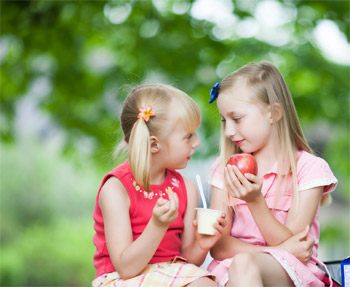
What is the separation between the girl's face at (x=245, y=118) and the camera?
→ 2334 mm

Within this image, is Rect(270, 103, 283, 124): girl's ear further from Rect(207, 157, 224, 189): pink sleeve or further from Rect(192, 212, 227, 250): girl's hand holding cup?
Rect(192, 212, 227, 250): girl's hand holding cup

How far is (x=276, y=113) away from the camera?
2.39 m

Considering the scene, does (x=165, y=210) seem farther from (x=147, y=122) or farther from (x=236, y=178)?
(x=147, y=122)

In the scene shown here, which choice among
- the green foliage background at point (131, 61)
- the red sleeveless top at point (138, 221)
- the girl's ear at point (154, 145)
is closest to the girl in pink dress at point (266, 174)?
the red sleeveless top at point (138, 221)

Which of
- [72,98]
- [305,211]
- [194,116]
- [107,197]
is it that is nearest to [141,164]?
[107,197]

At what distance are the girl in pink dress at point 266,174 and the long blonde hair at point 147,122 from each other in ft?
0.63

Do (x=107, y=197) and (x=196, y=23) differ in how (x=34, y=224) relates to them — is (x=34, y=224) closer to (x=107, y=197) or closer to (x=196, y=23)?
(x=196, y=23)

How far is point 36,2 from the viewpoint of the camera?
4793 mm

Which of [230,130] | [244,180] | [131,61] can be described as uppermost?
[131,61]

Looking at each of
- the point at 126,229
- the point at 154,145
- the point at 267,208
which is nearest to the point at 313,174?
the point at 267,208

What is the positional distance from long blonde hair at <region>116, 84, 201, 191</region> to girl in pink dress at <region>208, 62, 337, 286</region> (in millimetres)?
192

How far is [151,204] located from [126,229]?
0.66 ft

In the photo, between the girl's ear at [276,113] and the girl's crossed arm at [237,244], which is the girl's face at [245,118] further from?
the girl's crossed arm at [237,244]

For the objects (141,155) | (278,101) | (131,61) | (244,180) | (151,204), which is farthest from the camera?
(131,61)
